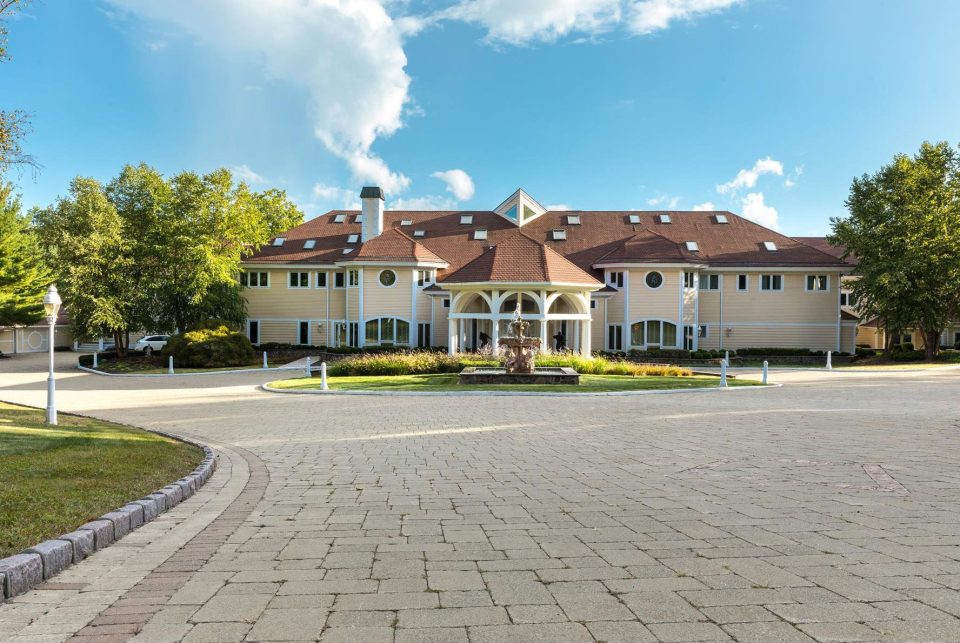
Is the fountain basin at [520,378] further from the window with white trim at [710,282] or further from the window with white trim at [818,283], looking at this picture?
the window with white trim at [818,283]

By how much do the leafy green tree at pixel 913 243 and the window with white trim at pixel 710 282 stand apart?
7712 millimetres

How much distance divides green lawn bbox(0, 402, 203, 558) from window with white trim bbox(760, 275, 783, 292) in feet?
122

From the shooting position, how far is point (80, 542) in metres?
4.84

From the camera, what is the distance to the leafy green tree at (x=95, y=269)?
35.8 m

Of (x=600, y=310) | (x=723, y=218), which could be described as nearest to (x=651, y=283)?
(x=600, y=310)

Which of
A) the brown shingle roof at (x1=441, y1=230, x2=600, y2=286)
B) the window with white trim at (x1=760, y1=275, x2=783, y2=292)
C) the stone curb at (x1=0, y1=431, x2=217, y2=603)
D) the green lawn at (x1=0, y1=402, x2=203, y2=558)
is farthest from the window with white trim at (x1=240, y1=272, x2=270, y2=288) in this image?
the stone curb at (x1=0, y1=431, x2=217, y2=603)

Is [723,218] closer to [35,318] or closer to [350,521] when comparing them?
[350,521]

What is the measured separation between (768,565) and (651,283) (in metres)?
34.3

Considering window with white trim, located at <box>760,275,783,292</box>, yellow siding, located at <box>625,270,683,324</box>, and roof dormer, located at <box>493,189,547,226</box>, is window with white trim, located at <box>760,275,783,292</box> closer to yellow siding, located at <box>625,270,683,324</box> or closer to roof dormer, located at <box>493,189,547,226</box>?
yellow siding, located at <box>625,270,683,324</box>

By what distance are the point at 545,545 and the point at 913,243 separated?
127 feet

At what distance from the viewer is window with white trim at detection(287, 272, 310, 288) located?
40406 mm

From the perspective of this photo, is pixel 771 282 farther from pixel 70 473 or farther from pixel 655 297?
pixel 70 473

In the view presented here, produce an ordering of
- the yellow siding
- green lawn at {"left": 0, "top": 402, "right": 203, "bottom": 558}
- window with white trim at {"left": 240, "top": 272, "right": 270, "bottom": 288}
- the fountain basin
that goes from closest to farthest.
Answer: green lawn at {"left": 0, "top": 402, "right": 203, "bottom": 558}, the fountain basin, the yellow siding, window with white trim at {"left": 240, "top": 272, "right": 270, "bottom": 288}

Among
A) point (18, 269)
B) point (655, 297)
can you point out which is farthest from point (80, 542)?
point (18, 269)
